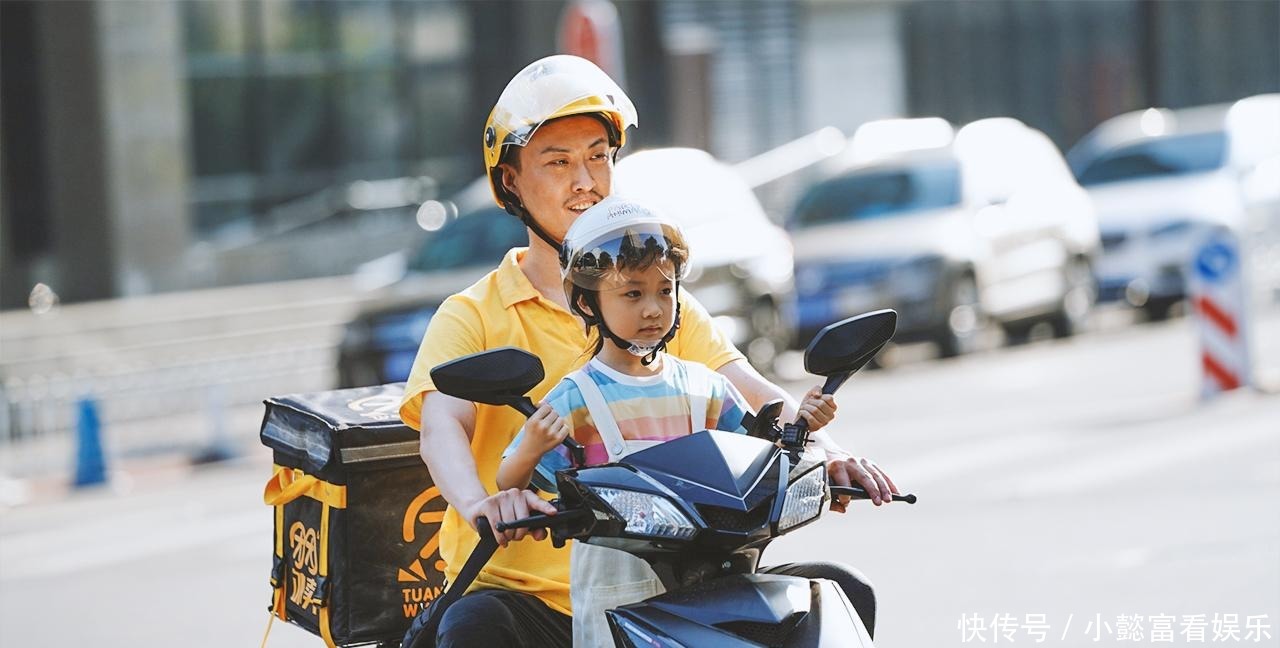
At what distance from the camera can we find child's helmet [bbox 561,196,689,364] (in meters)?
3.78

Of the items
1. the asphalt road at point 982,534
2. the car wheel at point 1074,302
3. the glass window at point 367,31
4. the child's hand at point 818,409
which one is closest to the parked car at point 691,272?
the asphalt road at point 982,534

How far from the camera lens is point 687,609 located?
3.46 m

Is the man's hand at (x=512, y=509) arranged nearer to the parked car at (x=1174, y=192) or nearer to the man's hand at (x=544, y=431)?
the man's hand at (x=544, y=431)

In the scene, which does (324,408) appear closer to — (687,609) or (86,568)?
(687,609)

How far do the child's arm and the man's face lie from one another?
739 millimetres

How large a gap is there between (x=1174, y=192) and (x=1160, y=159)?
841 mm

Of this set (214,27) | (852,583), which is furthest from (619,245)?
(214,27)

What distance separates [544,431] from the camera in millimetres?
3660

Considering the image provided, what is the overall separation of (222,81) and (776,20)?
897cm

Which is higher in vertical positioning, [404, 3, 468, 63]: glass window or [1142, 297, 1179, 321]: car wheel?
[404, 3, 468, 63]: glass window

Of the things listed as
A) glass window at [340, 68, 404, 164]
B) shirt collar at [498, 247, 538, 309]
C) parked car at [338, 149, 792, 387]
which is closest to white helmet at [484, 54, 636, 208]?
shirt collar at [498, 247, 538, 309]

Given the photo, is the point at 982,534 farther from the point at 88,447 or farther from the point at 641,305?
the point at 88,447

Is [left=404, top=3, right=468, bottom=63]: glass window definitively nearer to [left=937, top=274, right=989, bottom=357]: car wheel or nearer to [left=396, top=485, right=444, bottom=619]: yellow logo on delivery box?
[left=937, top=274, right=989, bottom=357]: car wheel

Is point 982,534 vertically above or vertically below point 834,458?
below
